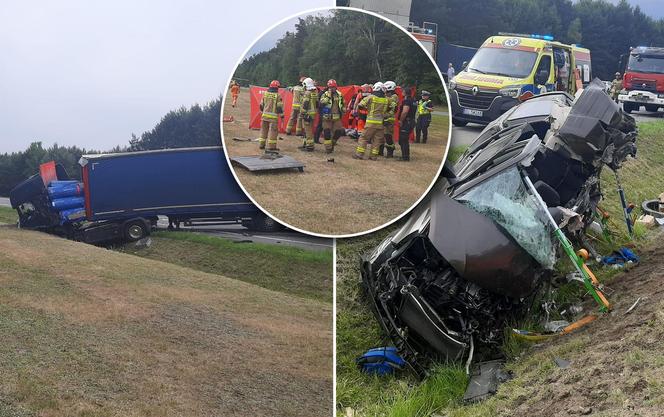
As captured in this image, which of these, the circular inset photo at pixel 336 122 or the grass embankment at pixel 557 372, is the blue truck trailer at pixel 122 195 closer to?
the grass embankment at pixel 557 372

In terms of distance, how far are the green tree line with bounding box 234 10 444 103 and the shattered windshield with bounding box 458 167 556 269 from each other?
239cm

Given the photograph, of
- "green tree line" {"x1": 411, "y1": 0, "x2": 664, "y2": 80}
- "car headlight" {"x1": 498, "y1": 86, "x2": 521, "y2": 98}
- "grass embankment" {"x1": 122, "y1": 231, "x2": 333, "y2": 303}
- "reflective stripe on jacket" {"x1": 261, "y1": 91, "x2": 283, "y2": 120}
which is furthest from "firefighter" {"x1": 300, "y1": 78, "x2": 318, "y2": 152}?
"green tree line" {"x1": 411, "y1": 0, "x2": 664, "y2": 80}

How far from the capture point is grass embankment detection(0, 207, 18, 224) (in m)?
5.67

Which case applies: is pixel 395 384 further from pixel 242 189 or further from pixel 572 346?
pixel 242 189

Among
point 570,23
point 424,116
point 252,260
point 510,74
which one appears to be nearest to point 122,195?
point 252,260

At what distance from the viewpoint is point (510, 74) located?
1372 cm

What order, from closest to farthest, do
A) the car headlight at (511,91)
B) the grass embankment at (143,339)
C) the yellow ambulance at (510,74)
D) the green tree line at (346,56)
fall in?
the green tree line at (346,56), the grass embankment at (143,339), the yellow ambulance at (510,74), the car headlight at (511,91)

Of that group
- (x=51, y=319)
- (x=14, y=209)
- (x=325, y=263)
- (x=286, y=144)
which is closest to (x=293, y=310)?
(x=325, y=263)

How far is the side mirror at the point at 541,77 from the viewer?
45.2ft

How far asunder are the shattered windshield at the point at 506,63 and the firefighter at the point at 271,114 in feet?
39.6

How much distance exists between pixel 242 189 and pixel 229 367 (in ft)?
13.2

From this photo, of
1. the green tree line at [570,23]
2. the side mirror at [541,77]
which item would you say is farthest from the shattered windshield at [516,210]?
the green tree line at [570,23]

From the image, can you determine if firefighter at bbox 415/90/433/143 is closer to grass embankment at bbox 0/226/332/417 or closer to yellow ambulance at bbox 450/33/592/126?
grass embankment at bbox 0/226/332/417

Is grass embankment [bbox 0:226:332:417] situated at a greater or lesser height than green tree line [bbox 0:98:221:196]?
lesser
